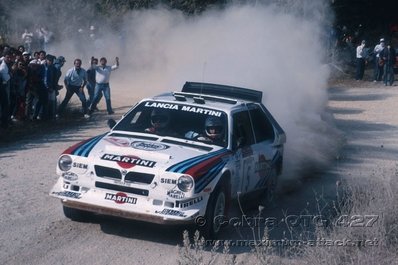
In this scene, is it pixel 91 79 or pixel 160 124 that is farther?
pixel 91 79

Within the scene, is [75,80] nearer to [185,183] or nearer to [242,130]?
[242,130]

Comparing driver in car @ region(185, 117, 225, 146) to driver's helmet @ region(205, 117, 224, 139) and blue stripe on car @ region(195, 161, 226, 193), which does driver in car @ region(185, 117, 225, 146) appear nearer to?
driver's helmet @ region(205, 117, 224, 139)

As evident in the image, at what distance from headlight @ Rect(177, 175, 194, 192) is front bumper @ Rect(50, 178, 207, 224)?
23cm

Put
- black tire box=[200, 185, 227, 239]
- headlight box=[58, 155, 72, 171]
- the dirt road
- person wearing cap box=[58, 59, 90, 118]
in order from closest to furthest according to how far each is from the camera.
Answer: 1. the dirt road
2. black tire box=[200, 185, 227, 239]
3. headlight box=[58, 155, 72, 171]
4. person wearing cap box=[58, 59, 90, 118]

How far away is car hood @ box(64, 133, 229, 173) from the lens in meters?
8.59

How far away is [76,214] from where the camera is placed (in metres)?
9.34

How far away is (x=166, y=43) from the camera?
27.6m

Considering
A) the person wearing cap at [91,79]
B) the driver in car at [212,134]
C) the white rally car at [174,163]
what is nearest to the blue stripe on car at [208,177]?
the white rally car at [174,163]

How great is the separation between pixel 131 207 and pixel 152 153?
72 cm

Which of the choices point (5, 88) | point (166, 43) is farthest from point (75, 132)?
point (166, 43)

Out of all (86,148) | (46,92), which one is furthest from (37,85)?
(86,148)

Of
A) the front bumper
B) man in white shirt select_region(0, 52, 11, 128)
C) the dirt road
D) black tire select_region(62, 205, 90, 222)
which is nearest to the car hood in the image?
the front bumper

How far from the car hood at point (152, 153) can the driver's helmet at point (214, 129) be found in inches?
10.6

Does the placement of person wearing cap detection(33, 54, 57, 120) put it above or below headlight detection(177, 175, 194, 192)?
below
